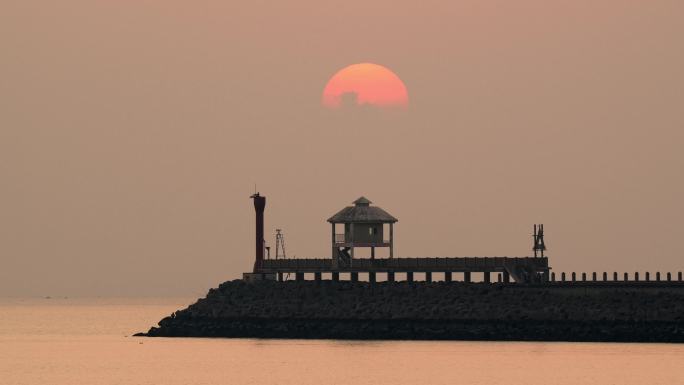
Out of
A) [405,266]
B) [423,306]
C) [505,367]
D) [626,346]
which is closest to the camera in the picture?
[505,367]

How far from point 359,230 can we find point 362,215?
3.73ft

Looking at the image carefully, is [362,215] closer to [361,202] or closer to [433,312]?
[361,202]

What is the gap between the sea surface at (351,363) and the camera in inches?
4190

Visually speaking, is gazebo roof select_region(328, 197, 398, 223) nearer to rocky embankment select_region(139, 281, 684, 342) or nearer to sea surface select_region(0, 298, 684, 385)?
rocky embankment select_region(139, 281, 684, 342)

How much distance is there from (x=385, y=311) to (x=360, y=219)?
37.3ft

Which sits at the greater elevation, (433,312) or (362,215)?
(362,215)

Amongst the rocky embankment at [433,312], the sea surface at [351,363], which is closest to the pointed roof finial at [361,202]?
the rocky embankment at [433,312]

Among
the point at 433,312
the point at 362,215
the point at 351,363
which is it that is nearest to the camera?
the point at 351,363

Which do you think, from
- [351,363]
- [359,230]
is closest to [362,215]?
[359,230]

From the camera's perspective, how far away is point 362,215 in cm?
14000

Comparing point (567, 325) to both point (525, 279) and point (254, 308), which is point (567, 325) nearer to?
point (525, 279)

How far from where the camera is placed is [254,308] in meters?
135

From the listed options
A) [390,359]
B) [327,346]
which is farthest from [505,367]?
[327,346]

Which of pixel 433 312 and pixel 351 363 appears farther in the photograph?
pixel 433 312
